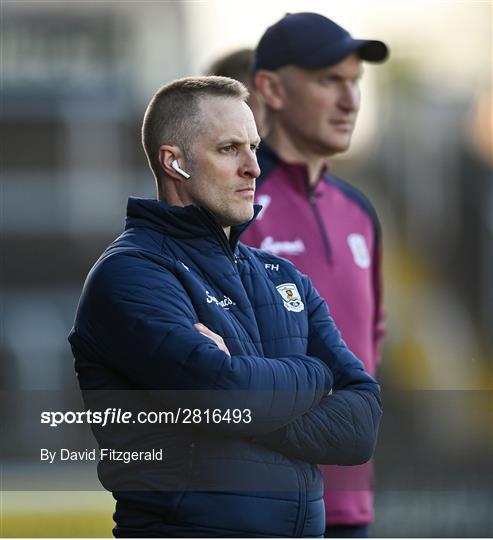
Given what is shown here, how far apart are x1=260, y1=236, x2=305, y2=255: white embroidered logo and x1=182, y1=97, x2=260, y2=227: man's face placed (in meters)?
0.86

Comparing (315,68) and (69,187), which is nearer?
(315,68)

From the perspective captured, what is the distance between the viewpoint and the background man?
3.46 meters

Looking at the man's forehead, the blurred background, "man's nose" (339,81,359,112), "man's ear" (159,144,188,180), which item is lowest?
the blurred background

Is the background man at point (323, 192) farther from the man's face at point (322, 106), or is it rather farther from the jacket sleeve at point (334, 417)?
the jacket sleeve at point (334, 417)

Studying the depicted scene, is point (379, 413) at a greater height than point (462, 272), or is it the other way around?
point (379, 413)

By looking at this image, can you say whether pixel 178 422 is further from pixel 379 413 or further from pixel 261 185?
pixel 261 185

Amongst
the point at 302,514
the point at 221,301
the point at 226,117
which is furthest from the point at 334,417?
the point at 226,117

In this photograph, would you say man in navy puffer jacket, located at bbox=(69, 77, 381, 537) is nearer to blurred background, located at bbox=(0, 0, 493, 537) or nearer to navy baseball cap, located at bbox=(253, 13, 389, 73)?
navy baseball cap, located at bbox=(253, 13, 389, 73)

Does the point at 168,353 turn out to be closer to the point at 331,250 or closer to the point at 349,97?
the point at 331,250

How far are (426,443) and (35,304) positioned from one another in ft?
11.5

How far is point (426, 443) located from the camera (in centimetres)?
853

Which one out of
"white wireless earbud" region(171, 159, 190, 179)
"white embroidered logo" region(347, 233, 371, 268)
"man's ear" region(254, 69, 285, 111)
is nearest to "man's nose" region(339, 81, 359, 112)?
"man's ear" region(254, 69, 285, 111)

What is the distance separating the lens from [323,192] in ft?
12.1

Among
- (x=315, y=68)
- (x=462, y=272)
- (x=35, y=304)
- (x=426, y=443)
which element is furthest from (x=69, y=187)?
(x=315, y=68)
